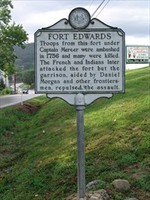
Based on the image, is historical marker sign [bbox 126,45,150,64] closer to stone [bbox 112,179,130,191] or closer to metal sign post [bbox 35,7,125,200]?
stone [bbox 112,179,130,191]

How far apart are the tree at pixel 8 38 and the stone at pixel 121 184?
3493 centimetres

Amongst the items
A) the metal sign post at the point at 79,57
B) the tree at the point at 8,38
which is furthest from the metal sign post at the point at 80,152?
the tree at the point at 8,38

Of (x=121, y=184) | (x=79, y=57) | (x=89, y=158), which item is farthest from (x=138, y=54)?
(x=79, y=57)

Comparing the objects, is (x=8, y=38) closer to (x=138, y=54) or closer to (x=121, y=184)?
(x=138, y=54)

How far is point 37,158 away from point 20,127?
11472 millimetres

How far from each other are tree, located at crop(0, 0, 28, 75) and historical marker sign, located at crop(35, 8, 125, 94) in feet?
119

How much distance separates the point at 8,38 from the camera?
43.4 meters

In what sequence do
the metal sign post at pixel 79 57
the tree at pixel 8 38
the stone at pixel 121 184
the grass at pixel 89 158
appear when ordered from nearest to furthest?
the metal sign post at pixel 79 57 → the stone at pixel 121 184 → the grass at pixel 89 158 → the tree at pixel 8 38

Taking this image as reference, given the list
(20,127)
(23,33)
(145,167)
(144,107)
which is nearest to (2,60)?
(23,33)

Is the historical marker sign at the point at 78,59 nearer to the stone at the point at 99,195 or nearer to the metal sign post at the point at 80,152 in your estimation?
the metal sign post at the point at 80,152

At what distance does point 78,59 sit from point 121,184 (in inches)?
112

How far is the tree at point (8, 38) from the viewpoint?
4294 centimetres

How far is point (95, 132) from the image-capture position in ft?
46.2

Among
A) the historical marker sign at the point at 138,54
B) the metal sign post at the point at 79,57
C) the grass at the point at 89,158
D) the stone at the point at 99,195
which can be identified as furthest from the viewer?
the historical marker sign at the point at 138,54
